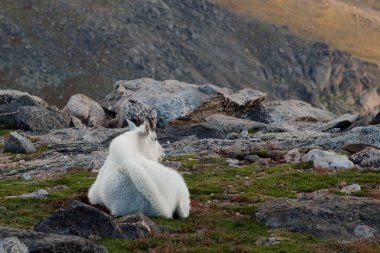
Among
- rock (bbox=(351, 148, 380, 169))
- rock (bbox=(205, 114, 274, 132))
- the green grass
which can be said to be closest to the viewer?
the green grass

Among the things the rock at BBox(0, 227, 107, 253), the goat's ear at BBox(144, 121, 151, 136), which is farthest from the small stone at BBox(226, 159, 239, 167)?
the rock at BBox(0, 227, 107, 253)

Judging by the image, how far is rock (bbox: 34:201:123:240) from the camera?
16.5 m

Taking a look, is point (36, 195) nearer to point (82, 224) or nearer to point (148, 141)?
point (148, 141)

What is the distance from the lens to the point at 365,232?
1850 cm

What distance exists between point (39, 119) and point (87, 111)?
942 centimetres

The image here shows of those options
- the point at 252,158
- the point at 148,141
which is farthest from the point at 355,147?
the point at 148,141

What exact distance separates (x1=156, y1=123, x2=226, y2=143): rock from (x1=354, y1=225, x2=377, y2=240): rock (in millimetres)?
27964

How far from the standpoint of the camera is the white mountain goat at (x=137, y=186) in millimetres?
18688

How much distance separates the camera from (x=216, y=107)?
2488 inches

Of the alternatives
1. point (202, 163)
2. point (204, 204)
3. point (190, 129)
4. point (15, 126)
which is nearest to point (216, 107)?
Result: point (190, 129)

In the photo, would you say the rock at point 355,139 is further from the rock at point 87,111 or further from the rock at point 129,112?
the rock at point 87,111

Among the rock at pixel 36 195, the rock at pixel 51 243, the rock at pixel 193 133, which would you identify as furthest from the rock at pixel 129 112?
the rock at pixel 51 243

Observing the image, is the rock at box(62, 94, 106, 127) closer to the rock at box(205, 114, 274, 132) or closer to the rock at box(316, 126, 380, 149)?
the rock at box(205, 114, 274, 132)

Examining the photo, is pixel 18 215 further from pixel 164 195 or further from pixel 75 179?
pixel 75 179
